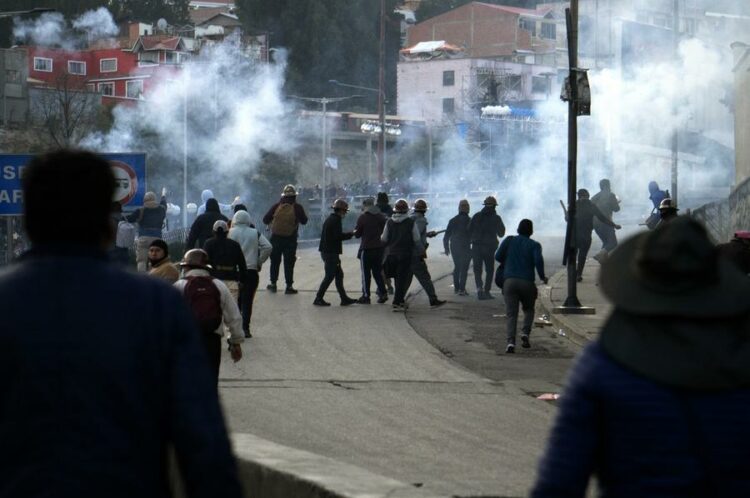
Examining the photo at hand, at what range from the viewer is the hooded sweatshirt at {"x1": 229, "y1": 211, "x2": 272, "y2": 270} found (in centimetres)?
1738

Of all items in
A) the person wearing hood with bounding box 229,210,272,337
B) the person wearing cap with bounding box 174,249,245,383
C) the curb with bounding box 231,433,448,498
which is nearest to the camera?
the curb with bounding box 231,433,448,498

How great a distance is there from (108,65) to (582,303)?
71.2 metres

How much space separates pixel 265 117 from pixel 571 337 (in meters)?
62.7

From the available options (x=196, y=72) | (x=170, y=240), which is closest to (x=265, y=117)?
(x=196, y=72)

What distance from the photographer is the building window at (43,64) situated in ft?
266

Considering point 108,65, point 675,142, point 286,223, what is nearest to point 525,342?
point 286,223

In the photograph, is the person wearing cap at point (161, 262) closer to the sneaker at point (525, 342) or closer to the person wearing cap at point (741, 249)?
the person wearing cap at point (741, 249)

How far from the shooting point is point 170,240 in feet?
116

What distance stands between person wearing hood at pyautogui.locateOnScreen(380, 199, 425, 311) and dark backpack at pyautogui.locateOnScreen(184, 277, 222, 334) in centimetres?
1064

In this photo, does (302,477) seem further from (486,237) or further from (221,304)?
(486,237)

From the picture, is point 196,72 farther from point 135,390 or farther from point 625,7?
point 135,390

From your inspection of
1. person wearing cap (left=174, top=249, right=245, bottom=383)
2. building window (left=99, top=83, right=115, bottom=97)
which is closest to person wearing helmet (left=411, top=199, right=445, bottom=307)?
person wearing cap (left=174, top=249, right=245, bottom=383)

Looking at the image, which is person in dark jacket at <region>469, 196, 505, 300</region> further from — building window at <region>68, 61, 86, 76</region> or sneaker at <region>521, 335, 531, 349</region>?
building window at <region>68, 61, 86, 76</region>

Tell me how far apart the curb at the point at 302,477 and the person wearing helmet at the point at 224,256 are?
7.68 m
